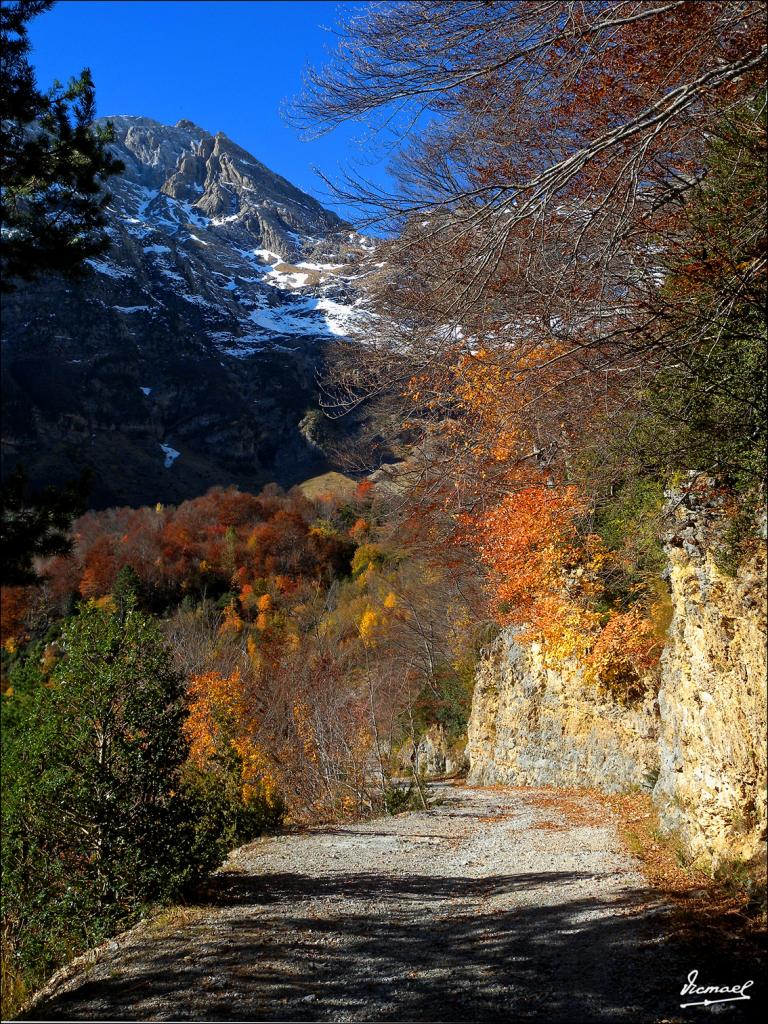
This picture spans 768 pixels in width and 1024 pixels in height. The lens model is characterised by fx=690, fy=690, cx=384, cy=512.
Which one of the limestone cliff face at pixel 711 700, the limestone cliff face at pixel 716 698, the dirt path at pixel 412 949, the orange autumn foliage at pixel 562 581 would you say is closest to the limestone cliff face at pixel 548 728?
the orange autumn foliage at pixel 562 581

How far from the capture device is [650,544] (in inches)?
371

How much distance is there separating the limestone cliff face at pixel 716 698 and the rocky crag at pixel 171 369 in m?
106

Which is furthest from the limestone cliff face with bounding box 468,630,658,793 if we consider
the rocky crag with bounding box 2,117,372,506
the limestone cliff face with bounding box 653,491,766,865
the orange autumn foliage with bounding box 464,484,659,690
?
the rocky crag with bounding box 2,117,372,506

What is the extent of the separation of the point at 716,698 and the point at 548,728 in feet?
29.0

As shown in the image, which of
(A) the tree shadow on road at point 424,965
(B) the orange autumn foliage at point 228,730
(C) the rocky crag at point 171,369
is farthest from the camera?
(C) the rocky crag at point 171,369

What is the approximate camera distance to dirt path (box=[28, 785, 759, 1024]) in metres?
4.09

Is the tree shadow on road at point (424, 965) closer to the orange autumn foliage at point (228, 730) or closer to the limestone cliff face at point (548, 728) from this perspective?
the limestone cliff face at point (548, 728)

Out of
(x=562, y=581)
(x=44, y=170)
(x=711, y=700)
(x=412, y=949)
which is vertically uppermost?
(x=44, y=170)

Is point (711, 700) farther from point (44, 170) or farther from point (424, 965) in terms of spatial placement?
point (44, 170)

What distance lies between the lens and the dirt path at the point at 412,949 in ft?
13.4

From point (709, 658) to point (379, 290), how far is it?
519 cm

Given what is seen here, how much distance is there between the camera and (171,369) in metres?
146

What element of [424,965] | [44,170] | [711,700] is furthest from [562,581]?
[44,170]

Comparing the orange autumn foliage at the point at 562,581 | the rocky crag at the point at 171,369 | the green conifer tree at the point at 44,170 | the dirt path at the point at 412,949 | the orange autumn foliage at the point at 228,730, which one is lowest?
the dirt path at the point at 412,949
